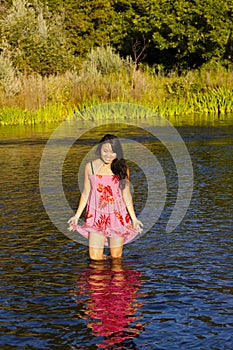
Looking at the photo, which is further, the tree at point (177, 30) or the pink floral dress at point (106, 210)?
the tree at point (177, 30)

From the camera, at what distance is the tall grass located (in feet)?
98.9

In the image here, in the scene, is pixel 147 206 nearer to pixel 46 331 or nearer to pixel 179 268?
pixel 179 268

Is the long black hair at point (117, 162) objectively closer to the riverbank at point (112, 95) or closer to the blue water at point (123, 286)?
the blue water at point (123, 286)

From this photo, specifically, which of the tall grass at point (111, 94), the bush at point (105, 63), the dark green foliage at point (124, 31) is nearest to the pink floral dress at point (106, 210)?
the tall grass at point (111, 94)

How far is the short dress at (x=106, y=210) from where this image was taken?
29.4 feet

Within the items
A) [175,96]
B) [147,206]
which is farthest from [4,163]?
[175,96]

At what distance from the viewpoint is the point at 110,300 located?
25.1 ft

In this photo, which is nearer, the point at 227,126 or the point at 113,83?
the point at 227,126

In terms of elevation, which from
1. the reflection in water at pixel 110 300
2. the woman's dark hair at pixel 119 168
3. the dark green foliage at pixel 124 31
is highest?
the dark green foliage at pixel 124 31

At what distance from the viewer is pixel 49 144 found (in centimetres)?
2306

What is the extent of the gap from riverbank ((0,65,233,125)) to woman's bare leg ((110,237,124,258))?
21.1m

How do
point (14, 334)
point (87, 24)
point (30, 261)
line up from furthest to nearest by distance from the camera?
point (87, 24)
point (30, 261)
point (14, 334)

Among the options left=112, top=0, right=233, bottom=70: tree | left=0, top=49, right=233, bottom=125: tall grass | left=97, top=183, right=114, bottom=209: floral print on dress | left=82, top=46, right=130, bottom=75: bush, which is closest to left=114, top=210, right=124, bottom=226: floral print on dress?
left=97, top=183, right=114, bottom=209: floral print on dress

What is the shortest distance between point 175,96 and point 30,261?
25.2 m
